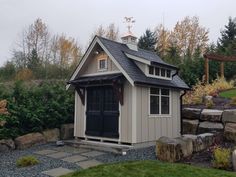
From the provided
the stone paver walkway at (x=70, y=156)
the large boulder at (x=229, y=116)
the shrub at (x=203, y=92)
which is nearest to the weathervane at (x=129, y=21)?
the shrub at (x=203, y=92)

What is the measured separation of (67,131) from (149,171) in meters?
7.07

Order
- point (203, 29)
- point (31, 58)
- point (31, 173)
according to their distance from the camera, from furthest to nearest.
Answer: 1. point (203, 29)
2. point (31, 58)
3. point (31, 173)

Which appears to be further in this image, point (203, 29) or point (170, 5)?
point (170, 5)

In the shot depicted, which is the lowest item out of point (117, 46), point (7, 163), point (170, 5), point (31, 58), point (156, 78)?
point (7, 163)

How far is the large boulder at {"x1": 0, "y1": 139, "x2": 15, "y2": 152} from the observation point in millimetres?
10930

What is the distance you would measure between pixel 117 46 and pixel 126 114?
3197 millimetres

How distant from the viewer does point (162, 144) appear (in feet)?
27.7

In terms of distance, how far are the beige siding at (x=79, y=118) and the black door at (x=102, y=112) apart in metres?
0.32

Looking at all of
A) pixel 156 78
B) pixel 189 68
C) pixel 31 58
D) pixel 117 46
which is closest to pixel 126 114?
pixel 156 78

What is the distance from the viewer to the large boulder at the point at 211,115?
1204 centimetres

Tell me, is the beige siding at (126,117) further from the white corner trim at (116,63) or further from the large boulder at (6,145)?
the large boulder at (6,145)

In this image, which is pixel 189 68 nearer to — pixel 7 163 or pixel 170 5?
pixel 7 163

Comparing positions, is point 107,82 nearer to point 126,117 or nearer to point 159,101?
point 126,117

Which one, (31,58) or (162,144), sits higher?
(31,58)
